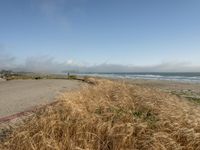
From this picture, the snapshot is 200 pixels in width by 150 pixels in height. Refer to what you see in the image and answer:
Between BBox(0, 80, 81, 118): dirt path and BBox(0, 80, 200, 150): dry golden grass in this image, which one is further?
BBox(0, 80, 81, 118): dirt path

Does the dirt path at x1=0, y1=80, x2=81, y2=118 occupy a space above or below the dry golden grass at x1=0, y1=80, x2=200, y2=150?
below

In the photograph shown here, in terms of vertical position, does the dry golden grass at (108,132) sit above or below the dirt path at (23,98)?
above

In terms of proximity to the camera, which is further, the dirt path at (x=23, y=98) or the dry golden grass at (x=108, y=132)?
the dirt path at (x=23, y=98)

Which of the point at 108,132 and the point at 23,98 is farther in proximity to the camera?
the point at 23,98

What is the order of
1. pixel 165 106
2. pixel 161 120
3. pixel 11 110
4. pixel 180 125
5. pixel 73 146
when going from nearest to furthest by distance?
pixel 73 146, pixel 180 125, pixel 161 120, pixel 165 106, pixel 11 110

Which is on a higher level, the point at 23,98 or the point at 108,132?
the point at 108,132

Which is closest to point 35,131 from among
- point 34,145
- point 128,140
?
point 34,145

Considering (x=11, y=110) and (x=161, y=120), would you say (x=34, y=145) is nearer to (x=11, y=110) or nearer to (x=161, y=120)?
(x=161, y=120)

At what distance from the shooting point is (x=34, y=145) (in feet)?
13.9

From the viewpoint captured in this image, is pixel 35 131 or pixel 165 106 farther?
pixel 165 106

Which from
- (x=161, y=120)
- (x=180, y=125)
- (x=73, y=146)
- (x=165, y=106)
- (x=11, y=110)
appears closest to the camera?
(x=73, y=146)

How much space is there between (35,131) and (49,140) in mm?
698

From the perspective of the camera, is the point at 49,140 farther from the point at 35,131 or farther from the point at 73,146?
the point at 35,131

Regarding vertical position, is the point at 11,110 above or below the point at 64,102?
below
